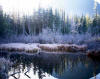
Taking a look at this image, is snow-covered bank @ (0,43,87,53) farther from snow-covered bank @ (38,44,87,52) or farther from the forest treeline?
the forest treeline

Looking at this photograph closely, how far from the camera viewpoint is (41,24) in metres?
21.8

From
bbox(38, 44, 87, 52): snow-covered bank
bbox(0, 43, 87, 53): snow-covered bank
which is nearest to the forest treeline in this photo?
bbox(0, 43, 87, 53): snow-covered bank

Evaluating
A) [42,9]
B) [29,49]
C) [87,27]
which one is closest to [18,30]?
[42,9]

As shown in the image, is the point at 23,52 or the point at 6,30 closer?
the point at 23,52

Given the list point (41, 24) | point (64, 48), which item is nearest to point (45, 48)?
point (64, 48)

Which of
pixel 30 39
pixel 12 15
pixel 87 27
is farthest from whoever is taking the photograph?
pixel 12 15

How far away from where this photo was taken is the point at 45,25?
→ 2138 centimetres

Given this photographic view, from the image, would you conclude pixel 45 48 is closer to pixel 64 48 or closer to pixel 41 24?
pixel 64 48

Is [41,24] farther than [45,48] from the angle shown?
Yes

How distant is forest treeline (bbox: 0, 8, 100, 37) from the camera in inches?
766

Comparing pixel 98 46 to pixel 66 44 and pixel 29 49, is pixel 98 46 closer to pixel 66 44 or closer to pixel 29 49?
pixel 66 44

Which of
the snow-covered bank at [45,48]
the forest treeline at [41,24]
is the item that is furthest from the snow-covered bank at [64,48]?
the forest treeline at [41,24]

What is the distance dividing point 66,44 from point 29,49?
502 centimetres

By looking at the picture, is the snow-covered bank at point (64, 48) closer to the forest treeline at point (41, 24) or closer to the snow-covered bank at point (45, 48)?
the snow-covered bank at point (45, 48)
